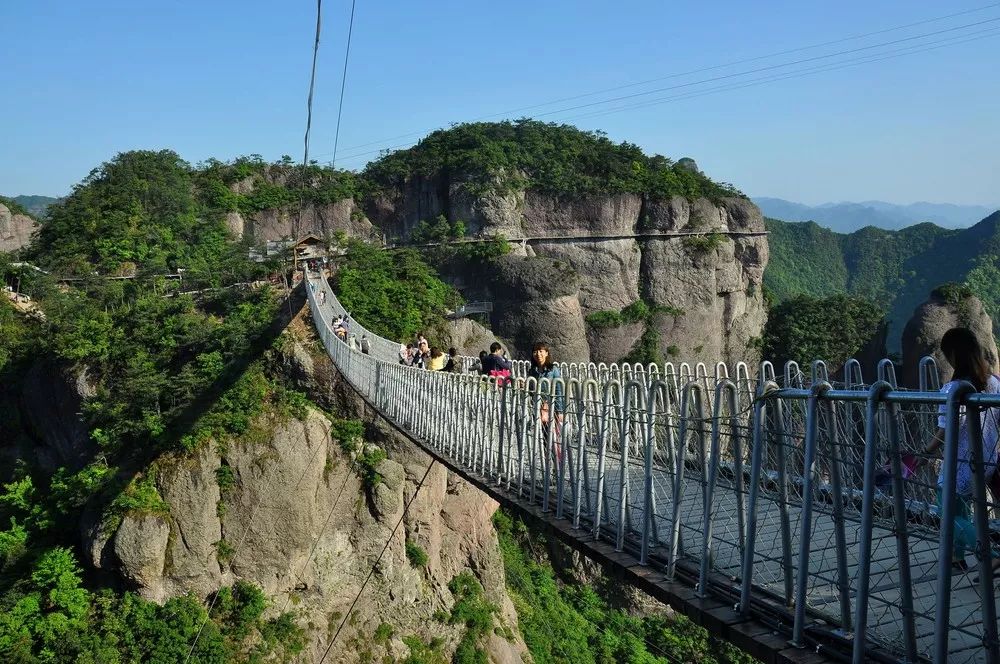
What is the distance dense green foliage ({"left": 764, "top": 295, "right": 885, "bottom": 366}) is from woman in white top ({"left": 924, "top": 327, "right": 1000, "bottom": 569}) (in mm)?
30090

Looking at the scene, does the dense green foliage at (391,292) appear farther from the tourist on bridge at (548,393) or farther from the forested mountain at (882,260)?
the forested mountain at (882,260)

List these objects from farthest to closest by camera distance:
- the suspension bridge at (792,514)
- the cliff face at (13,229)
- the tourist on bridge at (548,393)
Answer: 1. the cliff face at (13,229)
2. the tourist on bridge at (548,393)
3. the suspension bridge at (792,514)

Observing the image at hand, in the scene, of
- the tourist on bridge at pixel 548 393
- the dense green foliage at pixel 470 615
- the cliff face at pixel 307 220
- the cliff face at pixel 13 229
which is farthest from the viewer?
the cliff face at pixel 13 229

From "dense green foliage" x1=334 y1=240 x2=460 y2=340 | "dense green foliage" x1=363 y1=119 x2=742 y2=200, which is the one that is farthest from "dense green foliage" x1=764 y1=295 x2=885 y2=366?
"dense green foliage" x1=334 y1=240 x2=460 y2=340

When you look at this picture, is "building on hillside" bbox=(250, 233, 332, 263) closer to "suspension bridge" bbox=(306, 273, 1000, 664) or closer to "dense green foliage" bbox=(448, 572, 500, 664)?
"dense green foliage" bbox=(448, 572, 500, 664)

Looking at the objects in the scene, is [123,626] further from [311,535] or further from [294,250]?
[294,250]

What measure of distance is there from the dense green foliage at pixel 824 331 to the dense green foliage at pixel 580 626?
13.9m

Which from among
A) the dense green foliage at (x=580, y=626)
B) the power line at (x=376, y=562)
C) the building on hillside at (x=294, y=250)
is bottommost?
the dense green foliage at (x=580, y=626)

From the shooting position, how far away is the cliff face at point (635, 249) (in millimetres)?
30719

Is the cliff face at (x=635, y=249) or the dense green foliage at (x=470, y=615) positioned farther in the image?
the cliff face at (x=635, y=249)

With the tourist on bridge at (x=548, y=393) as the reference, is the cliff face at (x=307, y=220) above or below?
above

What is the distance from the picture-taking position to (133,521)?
1589 cm

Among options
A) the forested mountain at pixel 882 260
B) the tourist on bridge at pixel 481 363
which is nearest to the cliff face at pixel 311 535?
the tourist on bridge at pixel 481 363

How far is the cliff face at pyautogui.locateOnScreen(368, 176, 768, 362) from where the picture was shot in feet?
101
